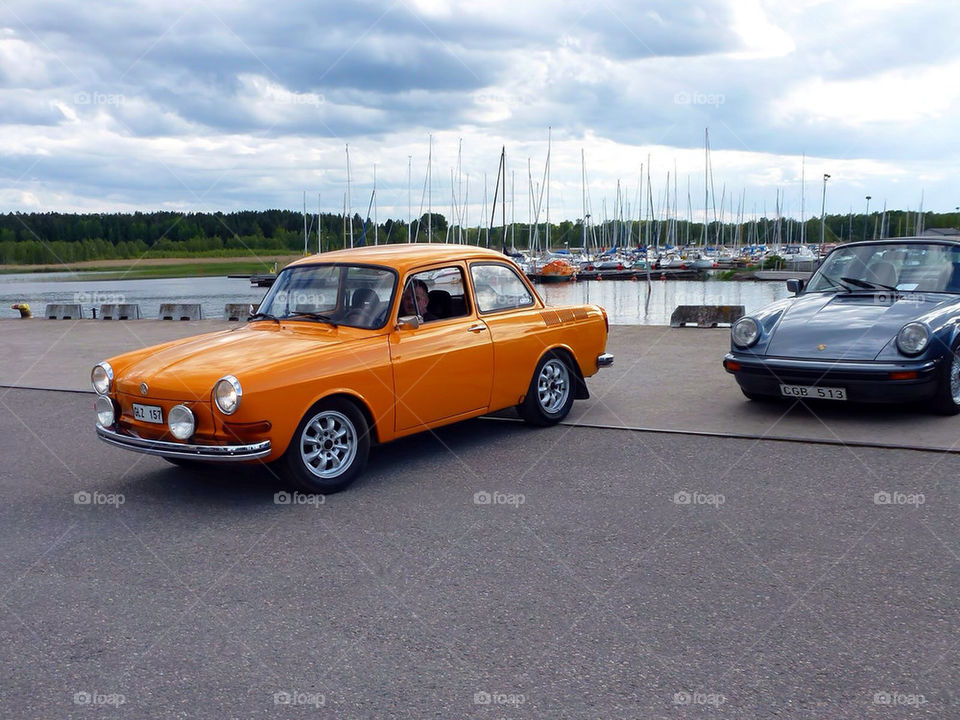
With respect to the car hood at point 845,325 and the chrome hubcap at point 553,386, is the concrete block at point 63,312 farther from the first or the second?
the car hood at point 845,325

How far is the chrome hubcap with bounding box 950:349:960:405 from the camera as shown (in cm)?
790

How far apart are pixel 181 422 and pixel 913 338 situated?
A: 234 inches

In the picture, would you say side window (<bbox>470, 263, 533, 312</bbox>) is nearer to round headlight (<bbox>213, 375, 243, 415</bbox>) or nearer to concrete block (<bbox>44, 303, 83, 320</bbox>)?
round headlight (<bbox>213, 375, 243, 415</bbox>)

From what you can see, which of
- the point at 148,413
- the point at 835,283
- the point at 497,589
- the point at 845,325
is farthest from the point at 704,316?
the point at 497,589

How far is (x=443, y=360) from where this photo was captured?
23.1ft

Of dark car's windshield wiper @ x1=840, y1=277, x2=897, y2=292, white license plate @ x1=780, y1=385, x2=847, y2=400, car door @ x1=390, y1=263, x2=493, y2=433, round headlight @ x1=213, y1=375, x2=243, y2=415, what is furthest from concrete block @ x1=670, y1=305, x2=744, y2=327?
round headlight @ x1=213, y1=375, x2=243, y2=415

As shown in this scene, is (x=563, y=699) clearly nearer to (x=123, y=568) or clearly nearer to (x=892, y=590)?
(x=892, y=590)

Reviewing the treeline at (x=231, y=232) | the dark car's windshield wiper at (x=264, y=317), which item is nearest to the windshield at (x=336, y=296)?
the dark car's windshield wiper at (x=264, y=317)

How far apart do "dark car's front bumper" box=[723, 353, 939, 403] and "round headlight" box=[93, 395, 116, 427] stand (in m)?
5.47

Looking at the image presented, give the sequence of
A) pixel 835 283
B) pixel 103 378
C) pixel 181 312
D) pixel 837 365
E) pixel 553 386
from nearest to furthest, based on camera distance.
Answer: pixel 103 378, pixel 837 365, pixel 553 386, pixel 835 283, pixel 181 312

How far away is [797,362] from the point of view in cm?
803

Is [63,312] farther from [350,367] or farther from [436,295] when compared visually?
[350,367]

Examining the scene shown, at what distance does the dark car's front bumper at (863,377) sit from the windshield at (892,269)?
4.57 feet

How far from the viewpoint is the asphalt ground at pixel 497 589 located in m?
3.35
